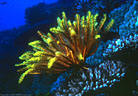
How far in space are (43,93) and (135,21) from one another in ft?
8.74

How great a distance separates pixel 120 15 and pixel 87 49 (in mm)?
1439

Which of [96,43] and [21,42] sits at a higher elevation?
[21,42]

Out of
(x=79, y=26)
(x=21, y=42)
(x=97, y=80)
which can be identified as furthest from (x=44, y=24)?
(x=97, y=80)

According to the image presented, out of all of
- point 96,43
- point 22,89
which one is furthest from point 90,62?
point 22,89

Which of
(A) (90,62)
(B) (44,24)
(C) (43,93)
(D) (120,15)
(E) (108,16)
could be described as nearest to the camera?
(A) (90,62)

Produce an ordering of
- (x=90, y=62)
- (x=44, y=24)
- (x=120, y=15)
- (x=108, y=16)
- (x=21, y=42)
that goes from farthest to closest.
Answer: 1. (x=21, y=42)
2. (x=44, y=24)
3. (x=108, y=16)
4. (x=120, y=15)
5. (x=90, y=62)

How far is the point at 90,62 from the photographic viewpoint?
242cm

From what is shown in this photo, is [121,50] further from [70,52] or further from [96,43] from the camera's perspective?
[70,52]

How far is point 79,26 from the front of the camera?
2574 mm

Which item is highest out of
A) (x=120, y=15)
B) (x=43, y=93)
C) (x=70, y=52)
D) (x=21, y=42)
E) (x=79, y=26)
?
(x=21, y=42)

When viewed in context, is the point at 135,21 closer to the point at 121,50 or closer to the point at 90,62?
the point at 121,50

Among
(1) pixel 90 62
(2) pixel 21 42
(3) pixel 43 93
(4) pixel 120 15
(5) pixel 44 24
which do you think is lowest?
(3) pixel 43 93

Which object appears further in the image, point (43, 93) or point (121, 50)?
point (43, 93)

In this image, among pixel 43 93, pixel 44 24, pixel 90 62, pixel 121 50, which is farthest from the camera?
pixel 44 24
